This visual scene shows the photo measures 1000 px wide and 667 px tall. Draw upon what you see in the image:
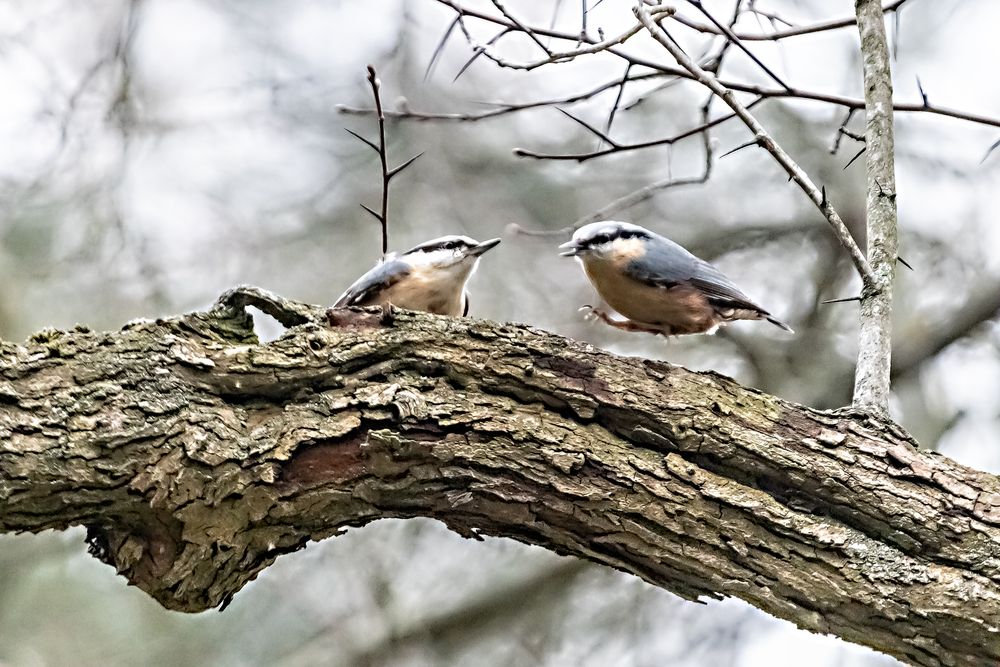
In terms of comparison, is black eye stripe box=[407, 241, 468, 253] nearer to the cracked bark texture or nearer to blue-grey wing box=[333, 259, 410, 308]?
blue-grey wing box=[333, 259, 410, 308]

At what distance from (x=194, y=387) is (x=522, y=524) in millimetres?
666

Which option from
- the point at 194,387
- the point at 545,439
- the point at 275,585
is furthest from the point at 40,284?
the point at 545,439

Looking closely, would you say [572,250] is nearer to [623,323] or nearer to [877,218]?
[623,323]

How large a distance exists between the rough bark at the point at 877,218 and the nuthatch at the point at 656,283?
0.31m

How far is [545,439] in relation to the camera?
1.77 meters

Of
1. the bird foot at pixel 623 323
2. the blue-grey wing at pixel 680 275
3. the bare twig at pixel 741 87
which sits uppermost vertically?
the bare twig at pixel 741 87

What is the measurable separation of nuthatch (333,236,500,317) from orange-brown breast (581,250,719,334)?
1.10ft

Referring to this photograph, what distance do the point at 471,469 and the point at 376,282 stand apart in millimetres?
1084

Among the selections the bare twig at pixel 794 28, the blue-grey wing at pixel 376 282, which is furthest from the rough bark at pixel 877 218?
the blue-grey wing at pixel 376 282

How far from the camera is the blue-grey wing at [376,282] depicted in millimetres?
2680

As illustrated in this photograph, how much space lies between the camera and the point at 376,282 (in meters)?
2.68

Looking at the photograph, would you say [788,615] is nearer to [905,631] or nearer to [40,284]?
[905,631]

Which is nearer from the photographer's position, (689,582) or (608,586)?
(689,582)

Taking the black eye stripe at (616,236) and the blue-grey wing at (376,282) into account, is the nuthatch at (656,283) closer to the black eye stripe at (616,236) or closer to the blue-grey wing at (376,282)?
the black eye stripe at (616,236)
